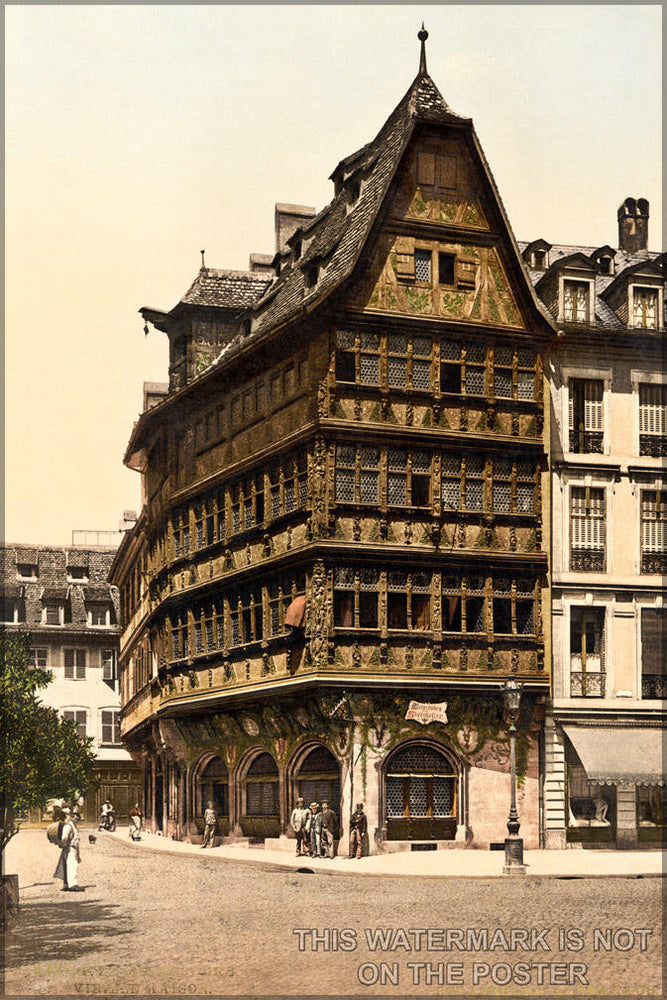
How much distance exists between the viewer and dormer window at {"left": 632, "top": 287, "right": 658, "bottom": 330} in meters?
43.2

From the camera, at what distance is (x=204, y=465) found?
4394cm

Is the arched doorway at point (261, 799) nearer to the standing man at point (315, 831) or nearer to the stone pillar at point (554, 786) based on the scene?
the standing man at point (315, 831)

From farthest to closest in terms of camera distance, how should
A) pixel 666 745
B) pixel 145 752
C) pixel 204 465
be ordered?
pixel 145 752 < pixel 204 465 < pixel 666 745

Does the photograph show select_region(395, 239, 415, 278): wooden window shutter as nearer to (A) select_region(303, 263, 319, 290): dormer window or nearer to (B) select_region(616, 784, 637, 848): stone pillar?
(A) select_region(303, 263, 319, 290): dormer window

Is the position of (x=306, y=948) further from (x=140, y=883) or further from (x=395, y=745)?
(x=395, y=745)

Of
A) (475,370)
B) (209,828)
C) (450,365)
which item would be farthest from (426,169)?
(209,828)

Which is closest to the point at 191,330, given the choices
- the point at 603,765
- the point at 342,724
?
the point at 342,724

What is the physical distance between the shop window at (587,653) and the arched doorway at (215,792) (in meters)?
10.2

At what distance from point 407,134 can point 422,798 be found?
1652 centimetres

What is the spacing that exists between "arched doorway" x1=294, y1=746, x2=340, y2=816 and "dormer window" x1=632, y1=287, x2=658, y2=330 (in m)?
15.1

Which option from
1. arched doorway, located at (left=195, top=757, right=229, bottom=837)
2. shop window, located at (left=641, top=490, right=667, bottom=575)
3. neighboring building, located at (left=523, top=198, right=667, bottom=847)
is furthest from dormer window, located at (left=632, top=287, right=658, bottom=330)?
arched doorway, located at (left=195, top=757, right=229, bottom=837)

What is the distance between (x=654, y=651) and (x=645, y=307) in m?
9.72

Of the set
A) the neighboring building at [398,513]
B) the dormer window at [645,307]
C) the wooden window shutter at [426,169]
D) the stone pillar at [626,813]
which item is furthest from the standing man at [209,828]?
the dormer window at [645,307]

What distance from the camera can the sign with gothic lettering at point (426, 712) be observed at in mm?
38188
